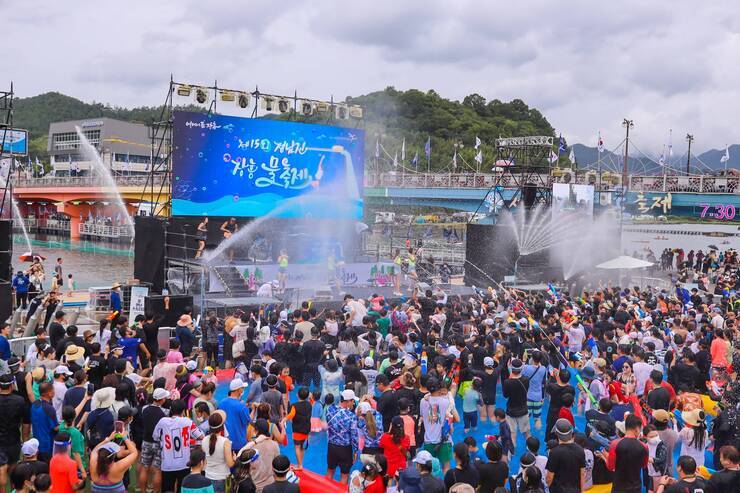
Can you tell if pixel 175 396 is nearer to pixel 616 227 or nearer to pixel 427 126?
pixel 616 227

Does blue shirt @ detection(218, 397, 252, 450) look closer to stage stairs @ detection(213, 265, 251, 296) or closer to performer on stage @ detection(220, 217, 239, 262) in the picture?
stage stairs @ detection(213, 265, 251, 296)

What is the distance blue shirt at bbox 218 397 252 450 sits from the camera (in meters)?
7.80

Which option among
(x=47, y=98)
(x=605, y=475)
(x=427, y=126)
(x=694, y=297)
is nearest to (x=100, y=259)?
(x=694, y=297)

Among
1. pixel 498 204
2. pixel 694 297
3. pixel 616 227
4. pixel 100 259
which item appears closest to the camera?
pixel 694 297

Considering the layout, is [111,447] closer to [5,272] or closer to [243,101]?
[5,272]

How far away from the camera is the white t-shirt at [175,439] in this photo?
7191 mm

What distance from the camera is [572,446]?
22.4 ft

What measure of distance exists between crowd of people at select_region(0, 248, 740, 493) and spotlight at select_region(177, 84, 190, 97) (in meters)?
12.2

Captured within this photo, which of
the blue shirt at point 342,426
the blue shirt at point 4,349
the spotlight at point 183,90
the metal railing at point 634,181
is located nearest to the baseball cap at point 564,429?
the blue shirt at point 342,426

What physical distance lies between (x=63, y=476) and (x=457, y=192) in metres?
37.2

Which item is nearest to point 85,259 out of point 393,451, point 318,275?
point 318,275

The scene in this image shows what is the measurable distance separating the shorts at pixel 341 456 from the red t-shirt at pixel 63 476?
3.18m

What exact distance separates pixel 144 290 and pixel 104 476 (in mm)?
11534

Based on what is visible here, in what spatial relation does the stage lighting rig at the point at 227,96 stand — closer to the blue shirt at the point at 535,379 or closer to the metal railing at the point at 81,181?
the blue shirt at the point at 535,379
